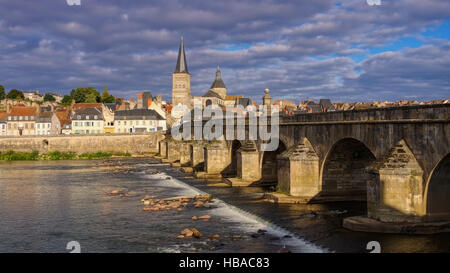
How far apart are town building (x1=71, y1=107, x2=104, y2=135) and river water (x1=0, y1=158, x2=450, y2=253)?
6619 centimetres

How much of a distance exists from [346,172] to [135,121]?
83873 mm

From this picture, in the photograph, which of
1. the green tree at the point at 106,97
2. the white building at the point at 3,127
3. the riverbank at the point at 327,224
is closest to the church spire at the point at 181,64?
the green tree at the point at 106,97

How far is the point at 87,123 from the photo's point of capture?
105 metres

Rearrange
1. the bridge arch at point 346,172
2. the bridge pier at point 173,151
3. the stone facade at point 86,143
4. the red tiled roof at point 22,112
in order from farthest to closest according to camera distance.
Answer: the red tiled roof at point 22,112, the stone facade at point 86,143, the bridge pier at point 173,151, the bridge arch at point 346,172

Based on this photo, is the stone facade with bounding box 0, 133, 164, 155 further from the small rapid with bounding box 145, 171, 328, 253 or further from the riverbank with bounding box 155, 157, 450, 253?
the riverbank with bounding box 155, 157, 450, 253

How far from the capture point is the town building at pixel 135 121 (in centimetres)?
10806

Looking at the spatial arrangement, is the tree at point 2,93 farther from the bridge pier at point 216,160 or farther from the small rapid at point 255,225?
the small rapid at point 255,225

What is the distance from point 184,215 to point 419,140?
1285 cm

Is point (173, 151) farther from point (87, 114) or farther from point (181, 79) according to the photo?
point (181, 79)

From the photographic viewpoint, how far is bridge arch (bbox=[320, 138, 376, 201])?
28116 mm

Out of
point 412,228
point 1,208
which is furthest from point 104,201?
point 412,228

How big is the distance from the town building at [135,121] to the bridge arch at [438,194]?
301ft

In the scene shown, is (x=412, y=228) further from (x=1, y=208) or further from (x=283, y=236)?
(x=1, y=208)

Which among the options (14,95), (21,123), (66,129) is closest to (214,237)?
(66,129)
